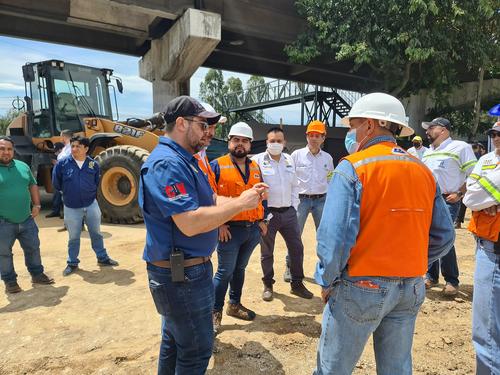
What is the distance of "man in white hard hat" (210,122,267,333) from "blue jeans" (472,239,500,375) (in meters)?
1.67

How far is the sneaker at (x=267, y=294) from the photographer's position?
3.77m

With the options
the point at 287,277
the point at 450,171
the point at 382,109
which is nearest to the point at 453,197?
the point at 450,171

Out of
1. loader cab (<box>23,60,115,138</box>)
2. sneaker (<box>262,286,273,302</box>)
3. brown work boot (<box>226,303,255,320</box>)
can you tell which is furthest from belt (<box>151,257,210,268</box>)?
loader cab (<box>23,60,115,138</box>)

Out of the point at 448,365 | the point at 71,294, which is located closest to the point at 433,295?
the point at 448,365

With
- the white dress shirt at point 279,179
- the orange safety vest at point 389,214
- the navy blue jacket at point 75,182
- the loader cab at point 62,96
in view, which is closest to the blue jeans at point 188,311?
the orange safety vest at point 389,214

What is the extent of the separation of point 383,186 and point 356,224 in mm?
205

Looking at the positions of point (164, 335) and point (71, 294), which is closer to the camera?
point (164, 335)

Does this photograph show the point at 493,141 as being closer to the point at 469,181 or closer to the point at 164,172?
the point at 469,181

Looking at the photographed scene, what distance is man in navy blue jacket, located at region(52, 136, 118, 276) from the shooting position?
15.0 ft

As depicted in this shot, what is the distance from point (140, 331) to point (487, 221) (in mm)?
2789

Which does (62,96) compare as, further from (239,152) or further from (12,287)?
(239,152)

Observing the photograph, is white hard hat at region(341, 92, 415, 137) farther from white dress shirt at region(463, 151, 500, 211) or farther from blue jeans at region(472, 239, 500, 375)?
blue jeans at region(472, 239, 500, 375)

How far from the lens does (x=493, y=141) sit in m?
2.46

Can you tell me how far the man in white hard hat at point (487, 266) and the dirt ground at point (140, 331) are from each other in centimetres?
62
